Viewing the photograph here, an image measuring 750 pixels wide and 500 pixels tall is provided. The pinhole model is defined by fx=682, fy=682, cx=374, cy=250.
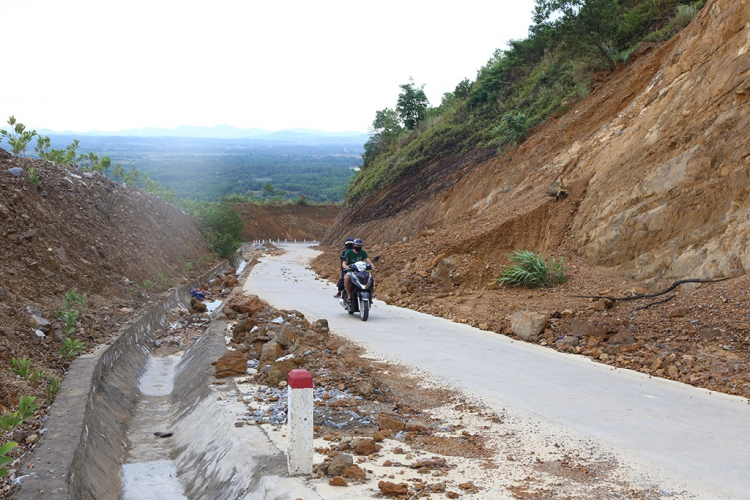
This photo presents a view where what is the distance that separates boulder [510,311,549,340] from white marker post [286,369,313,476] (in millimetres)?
6536

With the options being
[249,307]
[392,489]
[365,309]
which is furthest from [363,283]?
[392,489]

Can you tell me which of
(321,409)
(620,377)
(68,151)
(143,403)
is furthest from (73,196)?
(620,377)

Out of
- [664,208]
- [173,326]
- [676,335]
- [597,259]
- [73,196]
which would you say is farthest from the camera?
[73,196]

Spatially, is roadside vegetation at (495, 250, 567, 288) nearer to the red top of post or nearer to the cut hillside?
the cut hillside

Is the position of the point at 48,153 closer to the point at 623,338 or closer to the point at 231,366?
the point at 231,366

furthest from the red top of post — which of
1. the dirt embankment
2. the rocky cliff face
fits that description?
the dirt embankment

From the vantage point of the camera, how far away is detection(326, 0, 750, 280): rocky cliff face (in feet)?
39.9

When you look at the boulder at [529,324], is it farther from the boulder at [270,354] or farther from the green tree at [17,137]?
the green tree at [17,137]

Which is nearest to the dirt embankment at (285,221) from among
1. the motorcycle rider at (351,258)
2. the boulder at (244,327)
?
the motorcycle rider at (351,258)

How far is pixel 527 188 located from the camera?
1986 cm

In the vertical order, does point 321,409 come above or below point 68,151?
below

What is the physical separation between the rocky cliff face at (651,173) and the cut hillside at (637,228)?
0.03 metres

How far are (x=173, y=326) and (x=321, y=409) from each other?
9807 mm

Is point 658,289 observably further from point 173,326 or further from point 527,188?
point 173,326
